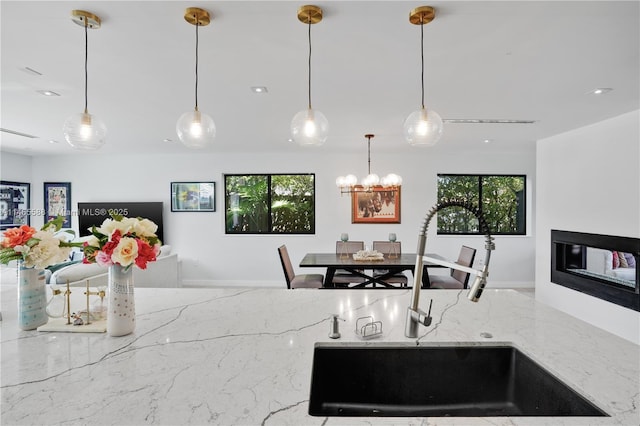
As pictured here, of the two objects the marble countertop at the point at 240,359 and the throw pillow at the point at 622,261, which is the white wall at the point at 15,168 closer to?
the marble countertop at the point at 240,359

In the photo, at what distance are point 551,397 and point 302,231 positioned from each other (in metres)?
4.99

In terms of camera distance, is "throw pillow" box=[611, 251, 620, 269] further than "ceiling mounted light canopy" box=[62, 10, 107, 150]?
Yes

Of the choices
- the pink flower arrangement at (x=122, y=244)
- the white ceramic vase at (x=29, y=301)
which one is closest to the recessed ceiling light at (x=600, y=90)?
the pink flower arrangement at (x=122, y=244)

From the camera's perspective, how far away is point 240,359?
1011 mm

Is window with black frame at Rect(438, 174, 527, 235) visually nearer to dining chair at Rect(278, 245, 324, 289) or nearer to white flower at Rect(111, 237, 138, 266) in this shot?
dining chair at Rect(278, 245, 324, 289)

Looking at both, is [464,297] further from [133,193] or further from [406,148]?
[133,193]

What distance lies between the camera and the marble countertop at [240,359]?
0.75 metres

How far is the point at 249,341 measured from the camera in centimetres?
115

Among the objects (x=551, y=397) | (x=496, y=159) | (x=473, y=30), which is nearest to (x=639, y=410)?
(x=551, y=397)

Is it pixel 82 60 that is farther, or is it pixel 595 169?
pixel 595 169

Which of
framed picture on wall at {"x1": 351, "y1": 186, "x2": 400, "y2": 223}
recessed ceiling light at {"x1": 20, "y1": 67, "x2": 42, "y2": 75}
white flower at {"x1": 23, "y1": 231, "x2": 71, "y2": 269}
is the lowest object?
white flower at {"x1": 23, "y1": 231, "x2": 71, "y2": 269}

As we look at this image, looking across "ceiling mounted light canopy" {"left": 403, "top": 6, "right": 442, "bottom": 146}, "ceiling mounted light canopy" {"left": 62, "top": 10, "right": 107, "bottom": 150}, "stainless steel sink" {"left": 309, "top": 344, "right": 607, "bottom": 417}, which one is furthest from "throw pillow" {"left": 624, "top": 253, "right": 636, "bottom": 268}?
"ceiling mounted light canopy" {"left": 62, "top": 10, "right": 107, "bottom": 150}

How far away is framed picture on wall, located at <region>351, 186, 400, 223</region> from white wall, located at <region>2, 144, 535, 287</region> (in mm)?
119

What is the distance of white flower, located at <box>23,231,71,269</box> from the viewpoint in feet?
3.96
